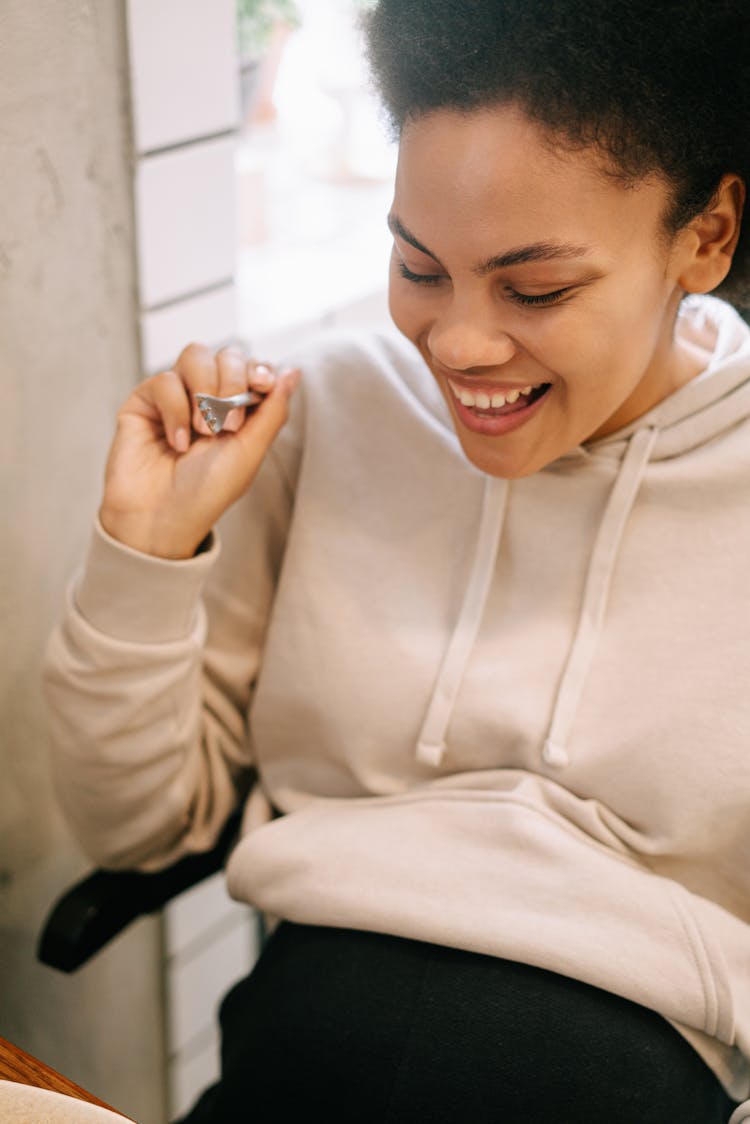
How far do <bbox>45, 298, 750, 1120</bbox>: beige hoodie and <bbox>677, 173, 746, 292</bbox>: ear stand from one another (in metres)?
0.10

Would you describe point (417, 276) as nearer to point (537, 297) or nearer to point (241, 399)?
point (537, 297)

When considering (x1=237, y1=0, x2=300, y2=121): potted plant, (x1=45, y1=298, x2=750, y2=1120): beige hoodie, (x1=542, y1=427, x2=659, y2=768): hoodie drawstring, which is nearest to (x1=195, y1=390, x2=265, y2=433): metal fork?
(x1=45, y1=298, x2=750, y2=1120): beige hoodie

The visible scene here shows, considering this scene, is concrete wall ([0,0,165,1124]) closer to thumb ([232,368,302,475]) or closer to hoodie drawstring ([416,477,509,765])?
thumb ([232,368,302,475])

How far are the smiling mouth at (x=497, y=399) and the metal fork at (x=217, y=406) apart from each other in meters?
0.20

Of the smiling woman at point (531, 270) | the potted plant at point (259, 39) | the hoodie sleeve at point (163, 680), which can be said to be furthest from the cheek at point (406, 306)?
the potted plant at point (259, 39)

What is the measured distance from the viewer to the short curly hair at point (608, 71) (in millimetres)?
751

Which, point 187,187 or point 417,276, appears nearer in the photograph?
point 417,276

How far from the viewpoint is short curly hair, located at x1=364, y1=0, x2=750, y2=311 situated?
2.47 ft

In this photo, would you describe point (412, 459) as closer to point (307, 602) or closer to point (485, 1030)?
point (307, 602)

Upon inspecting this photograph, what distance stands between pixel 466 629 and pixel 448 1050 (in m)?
0.33

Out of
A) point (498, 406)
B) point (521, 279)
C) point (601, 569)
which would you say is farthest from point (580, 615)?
point (521, 279)

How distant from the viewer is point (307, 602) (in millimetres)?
1072

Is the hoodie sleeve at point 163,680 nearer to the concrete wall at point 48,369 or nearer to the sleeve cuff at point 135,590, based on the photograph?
the sleeve cuff at point 135,590

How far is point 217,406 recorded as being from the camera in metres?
1.00
